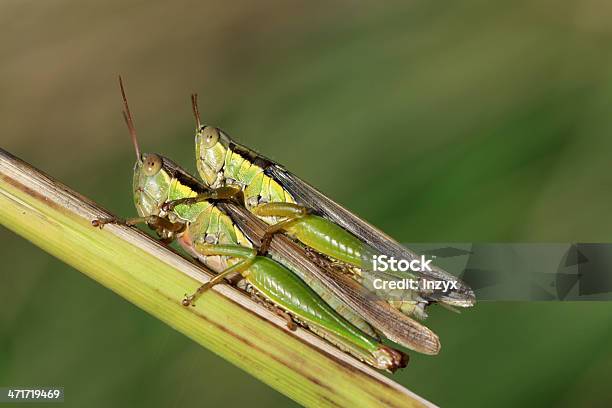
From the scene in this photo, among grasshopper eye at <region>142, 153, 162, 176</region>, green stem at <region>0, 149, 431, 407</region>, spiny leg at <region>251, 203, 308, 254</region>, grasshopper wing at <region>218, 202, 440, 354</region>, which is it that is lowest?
green stem at <region>0, 149, 431, 407</region>

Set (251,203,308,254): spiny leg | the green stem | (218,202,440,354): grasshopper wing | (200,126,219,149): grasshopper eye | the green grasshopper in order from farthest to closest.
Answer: (200,126,219,149): grasshopper eye → (251,203,308,254): spiny leg → the green grasshopper → (218,202,440,354): grasshopper wing → the green stem

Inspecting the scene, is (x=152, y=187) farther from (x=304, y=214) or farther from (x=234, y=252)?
→ (x=304, y=214)

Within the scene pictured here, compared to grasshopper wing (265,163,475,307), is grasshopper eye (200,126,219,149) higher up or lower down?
higher up

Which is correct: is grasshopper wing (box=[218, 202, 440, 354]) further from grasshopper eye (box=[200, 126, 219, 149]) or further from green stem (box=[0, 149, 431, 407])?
green stem (box=[0, 149, 431, 407])

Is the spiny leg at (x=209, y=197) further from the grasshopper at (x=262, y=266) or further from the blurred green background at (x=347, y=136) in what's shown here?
the blurred green background at (x=347, y=136)

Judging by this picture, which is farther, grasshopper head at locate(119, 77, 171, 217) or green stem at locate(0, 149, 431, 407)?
grasshopper head at locate(119, 77, 171, 217)

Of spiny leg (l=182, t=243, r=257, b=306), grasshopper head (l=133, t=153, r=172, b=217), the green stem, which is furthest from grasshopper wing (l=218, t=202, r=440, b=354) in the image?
the green stem
